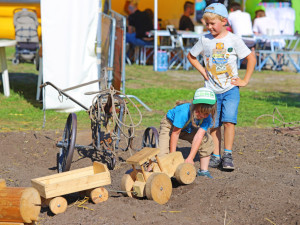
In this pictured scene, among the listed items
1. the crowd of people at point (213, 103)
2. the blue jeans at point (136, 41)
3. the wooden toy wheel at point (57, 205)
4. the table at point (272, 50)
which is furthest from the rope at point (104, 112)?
the blue jeans at point (136, 41)

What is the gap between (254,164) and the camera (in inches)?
245

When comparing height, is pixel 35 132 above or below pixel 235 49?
below

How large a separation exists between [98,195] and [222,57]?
2266 mm

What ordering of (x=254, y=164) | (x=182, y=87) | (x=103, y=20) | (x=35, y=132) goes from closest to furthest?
1. (x=254, y=164)
2. (x=35, y=132)
3. (x=103, y=20)
4. (x=182, y=87)

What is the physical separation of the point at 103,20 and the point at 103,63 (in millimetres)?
864

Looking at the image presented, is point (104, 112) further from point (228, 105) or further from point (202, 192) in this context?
point (202, 192)

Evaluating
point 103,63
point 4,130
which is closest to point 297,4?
point 103,63

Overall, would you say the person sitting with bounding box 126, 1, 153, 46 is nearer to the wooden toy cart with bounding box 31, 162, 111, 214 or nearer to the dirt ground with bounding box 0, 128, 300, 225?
the dirt ground with bounding box 0, 128, 300, 225

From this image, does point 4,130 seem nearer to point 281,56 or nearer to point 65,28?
point 65,28

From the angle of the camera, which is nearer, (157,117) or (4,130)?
(4,130)

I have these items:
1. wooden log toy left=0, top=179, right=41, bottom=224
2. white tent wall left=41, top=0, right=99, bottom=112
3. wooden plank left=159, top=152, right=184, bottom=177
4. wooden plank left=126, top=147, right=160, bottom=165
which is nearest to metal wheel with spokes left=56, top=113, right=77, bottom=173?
wooden plank left=126, top=147, right=160, bottom=165

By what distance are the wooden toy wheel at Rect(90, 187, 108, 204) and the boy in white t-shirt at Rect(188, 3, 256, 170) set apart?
1.77 meters

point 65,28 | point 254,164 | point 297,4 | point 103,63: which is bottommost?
point 254,164

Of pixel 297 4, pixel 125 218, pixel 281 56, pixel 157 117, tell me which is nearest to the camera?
pixel 125 218
